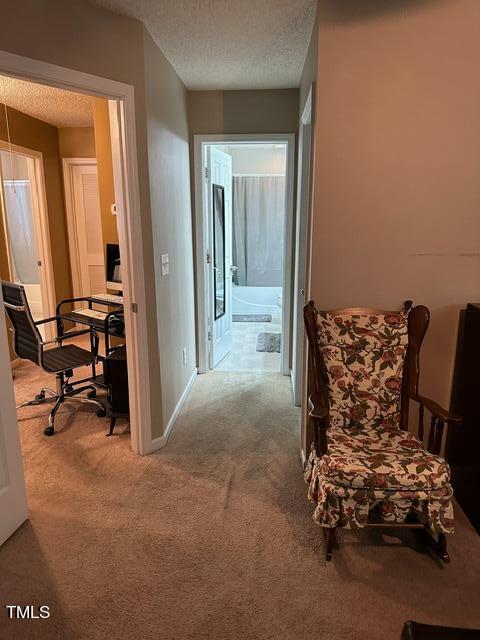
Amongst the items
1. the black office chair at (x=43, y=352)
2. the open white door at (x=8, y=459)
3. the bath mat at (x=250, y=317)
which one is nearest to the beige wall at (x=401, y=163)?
the open white door at (x=8, y=459)

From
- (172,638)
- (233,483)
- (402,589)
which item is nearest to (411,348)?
(402,589)

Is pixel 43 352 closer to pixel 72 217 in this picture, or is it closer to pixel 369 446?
pixel 369 446

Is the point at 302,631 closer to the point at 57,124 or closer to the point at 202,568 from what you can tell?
the point at 202,568

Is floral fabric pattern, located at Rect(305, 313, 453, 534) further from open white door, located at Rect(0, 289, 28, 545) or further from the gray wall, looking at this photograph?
the gray wall

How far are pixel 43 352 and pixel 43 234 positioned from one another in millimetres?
2440

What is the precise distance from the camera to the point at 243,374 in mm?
4199

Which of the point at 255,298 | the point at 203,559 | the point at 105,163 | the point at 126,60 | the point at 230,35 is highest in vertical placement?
the point at 230,35

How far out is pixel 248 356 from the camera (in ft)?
15.6

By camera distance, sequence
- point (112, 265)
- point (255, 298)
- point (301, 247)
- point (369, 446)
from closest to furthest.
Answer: point (369, 446), point (301, 247), point (112, 265), point (255, 298)

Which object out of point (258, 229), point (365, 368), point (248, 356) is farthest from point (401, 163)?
point (258, 229)

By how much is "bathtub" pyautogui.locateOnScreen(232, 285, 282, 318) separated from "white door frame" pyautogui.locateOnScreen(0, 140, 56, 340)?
9.41 ft

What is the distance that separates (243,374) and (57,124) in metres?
3.54

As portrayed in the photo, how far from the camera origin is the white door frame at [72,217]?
514 centimetres

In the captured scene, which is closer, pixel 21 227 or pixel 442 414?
pixel 442 414
